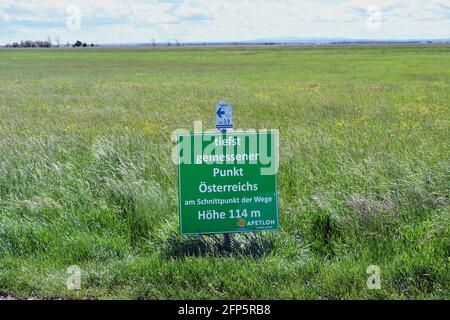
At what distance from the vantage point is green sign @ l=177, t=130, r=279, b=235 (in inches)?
186

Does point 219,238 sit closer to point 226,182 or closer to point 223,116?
point 226,182

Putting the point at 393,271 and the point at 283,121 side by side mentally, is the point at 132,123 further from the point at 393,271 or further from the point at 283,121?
the point at 393,271

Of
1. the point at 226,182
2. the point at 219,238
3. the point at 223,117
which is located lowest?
the point at 219,238

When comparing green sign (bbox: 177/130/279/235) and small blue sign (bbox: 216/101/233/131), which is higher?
small blue sign (bbox: 216/101/233/131)

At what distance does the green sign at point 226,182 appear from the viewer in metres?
4.73

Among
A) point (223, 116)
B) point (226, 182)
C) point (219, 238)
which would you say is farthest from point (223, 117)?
point (219, 238)

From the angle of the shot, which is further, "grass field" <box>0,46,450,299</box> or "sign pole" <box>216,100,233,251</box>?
"sign pole" <box>216,100,233,251</box>

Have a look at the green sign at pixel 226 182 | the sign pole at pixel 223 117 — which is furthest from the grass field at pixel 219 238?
the sign pole at pixel 223 117

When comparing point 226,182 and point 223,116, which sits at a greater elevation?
point 223,116

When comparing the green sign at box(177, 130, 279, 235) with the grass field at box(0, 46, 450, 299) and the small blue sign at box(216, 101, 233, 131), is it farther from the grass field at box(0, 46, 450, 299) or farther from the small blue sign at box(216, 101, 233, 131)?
the grass field at box(0, 46, 450, 299)

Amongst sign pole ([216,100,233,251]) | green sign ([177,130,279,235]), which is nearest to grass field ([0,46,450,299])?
green sign ([177,130,279,235])

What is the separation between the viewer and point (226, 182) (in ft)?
15.7

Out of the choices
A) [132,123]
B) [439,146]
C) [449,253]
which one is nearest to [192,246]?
[449,253]

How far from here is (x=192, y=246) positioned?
4.94 metres
